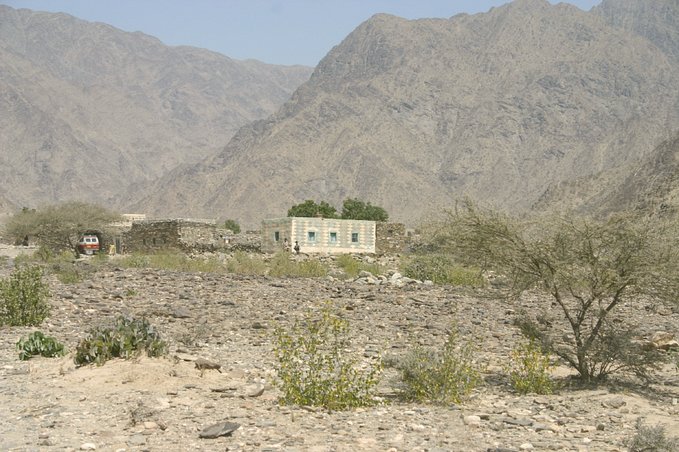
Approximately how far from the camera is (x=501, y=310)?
58.1 ft

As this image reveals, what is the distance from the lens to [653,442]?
23.2 feet

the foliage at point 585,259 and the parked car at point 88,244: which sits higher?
the parked car at point 88,244

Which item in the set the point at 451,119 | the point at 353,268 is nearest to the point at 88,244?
the point at 353,268

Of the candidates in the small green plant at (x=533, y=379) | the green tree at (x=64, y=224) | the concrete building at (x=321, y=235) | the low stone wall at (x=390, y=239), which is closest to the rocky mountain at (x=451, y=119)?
the low stone wall at (x=390, y=239)

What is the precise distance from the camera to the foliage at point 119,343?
34.1ft

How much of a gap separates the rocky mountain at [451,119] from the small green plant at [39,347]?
90558 millimetres

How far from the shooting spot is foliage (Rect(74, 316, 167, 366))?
10391 millimetres

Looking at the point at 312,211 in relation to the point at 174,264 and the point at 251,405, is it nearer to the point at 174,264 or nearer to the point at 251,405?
the point at 174,264

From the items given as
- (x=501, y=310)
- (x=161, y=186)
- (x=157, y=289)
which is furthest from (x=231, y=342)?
(x=161, y=186)

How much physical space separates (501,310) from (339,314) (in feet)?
14.0

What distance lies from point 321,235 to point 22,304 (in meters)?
26.3

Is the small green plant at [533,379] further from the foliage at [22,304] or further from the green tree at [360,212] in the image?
the green tree at [360,212]

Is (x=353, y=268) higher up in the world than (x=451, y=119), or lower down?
lower down

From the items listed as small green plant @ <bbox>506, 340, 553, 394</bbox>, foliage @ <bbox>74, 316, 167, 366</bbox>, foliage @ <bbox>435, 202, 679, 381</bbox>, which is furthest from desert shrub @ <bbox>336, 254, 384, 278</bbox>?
small green plant @ <bbox>506, 340, 553, 394</bbox>
